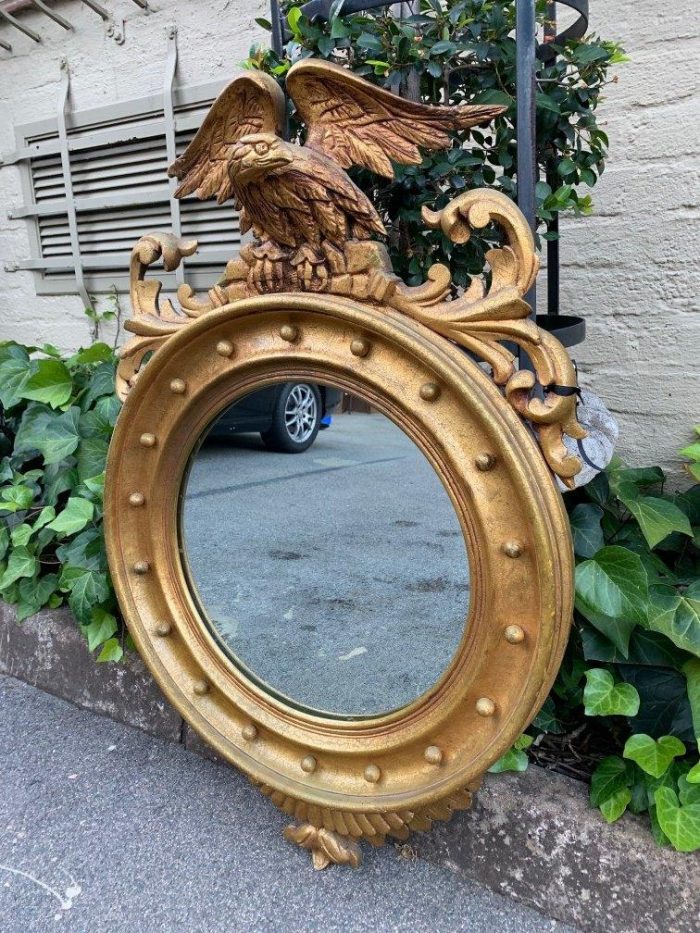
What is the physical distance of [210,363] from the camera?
1000 mm

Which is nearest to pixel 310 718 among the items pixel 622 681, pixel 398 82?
pixel 622 681

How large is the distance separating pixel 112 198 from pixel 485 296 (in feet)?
5.95

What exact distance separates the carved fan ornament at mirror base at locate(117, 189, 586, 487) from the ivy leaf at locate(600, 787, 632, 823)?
18.6 inches

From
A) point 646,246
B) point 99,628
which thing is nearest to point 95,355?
point 99,628

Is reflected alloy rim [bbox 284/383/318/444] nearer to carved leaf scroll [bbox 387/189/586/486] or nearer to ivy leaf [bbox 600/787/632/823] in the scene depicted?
carved leaf scroll [bbox 387/189/586/486]

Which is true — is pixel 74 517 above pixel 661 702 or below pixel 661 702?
above

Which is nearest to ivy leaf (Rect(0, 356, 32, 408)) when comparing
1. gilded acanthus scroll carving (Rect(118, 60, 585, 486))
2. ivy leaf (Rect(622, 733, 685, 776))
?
gilded acanthus scroll carving (Rect(118, 60, 585, 486))

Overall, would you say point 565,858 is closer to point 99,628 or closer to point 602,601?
point 602,601

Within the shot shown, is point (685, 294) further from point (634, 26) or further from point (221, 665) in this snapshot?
point (221, 665)

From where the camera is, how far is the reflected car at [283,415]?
3.33 ft

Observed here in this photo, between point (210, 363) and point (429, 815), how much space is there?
683 mm

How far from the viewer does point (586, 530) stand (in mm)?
1117

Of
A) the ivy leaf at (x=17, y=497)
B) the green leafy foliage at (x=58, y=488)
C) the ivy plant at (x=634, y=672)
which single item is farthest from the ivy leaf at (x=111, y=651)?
the ivy plant at (x=634, y=672)

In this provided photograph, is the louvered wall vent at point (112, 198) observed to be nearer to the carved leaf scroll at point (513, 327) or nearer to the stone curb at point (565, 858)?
the carved leaf scroll at point (513, 327)
